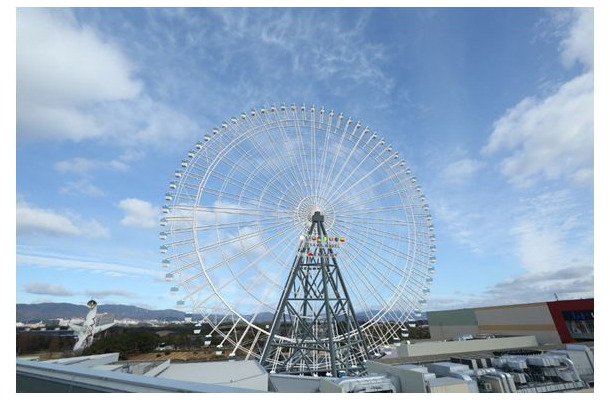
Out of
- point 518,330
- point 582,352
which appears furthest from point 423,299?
point 518,330

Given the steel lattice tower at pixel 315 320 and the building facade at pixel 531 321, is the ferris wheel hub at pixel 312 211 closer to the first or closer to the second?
the steel lattice tower at pixel 315 320

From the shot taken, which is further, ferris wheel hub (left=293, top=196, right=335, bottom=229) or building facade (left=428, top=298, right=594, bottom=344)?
building facade (left=428, top=298, right=594, bottom=344)

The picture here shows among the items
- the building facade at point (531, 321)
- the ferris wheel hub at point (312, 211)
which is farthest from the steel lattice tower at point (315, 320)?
the building facade at point (531, 321)

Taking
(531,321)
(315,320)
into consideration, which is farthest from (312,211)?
(531,321)

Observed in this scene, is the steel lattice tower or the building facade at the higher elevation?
the steel lattice tower

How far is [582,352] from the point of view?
1878 centimetres

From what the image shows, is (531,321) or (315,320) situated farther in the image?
(531,321)

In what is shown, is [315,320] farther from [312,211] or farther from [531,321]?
[531,321]

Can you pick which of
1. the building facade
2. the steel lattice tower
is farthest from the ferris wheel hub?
the building facade

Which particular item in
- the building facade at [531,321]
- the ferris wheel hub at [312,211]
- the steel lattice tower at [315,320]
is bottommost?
the building facade at [531,321]

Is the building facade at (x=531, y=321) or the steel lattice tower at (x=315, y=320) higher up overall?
the steel lattice tower at (x=315, y=320)

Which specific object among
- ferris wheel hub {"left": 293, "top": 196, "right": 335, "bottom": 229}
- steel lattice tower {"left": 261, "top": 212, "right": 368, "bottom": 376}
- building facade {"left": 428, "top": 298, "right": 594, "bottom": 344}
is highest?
ferris wheel hub {"left": 293, "top": 196, "right": 335, "bottom": 229}

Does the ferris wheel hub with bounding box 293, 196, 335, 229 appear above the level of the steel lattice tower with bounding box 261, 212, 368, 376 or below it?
above

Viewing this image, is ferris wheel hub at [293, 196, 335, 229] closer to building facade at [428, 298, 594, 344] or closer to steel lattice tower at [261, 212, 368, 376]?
steel lattice tower at [261, 212, 368, 376]
